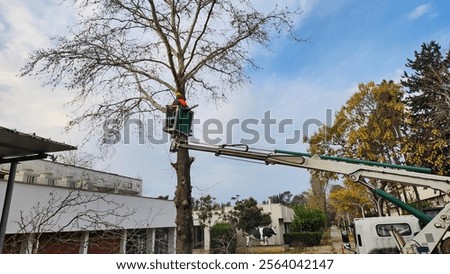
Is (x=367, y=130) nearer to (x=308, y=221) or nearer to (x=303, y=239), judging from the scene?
(x=303, y=239)

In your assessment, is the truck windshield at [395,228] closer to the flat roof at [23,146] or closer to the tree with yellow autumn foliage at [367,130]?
the tree with yellow autumn foliage at [367,130]

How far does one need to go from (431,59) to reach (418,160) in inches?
469

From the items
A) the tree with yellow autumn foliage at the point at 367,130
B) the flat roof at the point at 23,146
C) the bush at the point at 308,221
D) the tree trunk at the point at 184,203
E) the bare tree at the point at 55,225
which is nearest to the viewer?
the flat roof at the point at 23,146

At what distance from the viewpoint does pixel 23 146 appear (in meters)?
4.97

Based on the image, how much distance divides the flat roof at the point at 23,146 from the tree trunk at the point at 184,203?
212 cm

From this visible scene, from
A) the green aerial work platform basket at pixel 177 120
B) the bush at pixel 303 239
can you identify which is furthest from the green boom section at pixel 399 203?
the bush at pixel 303 239

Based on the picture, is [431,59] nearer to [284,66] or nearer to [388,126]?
[388,126]

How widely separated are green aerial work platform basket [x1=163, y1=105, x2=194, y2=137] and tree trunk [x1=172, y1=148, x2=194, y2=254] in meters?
0.55

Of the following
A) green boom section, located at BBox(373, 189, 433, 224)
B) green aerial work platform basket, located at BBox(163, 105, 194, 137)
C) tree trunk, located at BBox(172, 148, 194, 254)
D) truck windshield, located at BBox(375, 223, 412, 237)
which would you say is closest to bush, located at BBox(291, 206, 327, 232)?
truck windshield, located at BBox(375, 223, 412, 237)

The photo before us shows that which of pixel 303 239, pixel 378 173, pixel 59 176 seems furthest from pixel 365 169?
pixel 303 239

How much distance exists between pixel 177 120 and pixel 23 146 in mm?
2527

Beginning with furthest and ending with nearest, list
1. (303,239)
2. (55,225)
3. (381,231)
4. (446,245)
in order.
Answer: (303,239) < (381,231) < (55,225) < (446,245)

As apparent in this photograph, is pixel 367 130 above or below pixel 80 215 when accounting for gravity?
above

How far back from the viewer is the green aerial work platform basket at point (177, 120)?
577 centimetres
